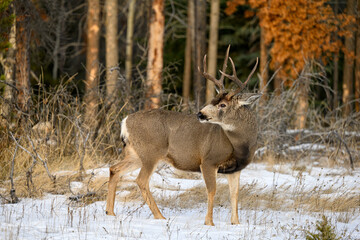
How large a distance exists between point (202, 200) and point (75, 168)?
2.18 metres

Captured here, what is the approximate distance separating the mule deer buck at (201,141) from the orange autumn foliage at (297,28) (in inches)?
470

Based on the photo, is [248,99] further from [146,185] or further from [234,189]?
[146,185]

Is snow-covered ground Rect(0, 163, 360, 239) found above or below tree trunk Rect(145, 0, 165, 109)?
below

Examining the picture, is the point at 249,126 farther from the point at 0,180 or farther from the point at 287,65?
the point at 287,65

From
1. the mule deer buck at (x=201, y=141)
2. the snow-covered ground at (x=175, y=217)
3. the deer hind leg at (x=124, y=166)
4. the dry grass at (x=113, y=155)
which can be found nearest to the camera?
the snow-covered ground at (x=175, y=217)

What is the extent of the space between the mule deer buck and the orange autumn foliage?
1193 centimetres

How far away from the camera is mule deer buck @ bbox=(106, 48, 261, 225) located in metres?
6.74

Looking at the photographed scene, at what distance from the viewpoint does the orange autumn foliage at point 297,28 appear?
18703 millimetres

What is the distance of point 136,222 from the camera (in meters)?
6.40

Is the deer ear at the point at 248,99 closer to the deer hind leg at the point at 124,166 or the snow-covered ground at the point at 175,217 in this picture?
the snow-covered ground at the point at 175,217

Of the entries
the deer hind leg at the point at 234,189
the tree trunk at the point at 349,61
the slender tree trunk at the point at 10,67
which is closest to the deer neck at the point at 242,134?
the deer hind leg at the point at 234,189

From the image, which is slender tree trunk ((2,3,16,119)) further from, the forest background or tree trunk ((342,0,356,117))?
tree trunk ((342,0,356,117))

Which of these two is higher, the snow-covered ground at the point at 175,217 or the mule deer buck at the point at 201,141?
the mule deer buck at the point at 201,141

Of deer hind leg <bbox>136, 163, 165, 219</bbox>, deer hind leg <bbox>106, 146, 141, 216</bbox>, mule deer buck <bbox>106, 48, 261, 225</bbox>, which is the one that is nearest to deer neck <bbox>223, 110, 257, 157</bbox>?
mule deer buck <bbox>106, 48, 261, 225</bbox>
